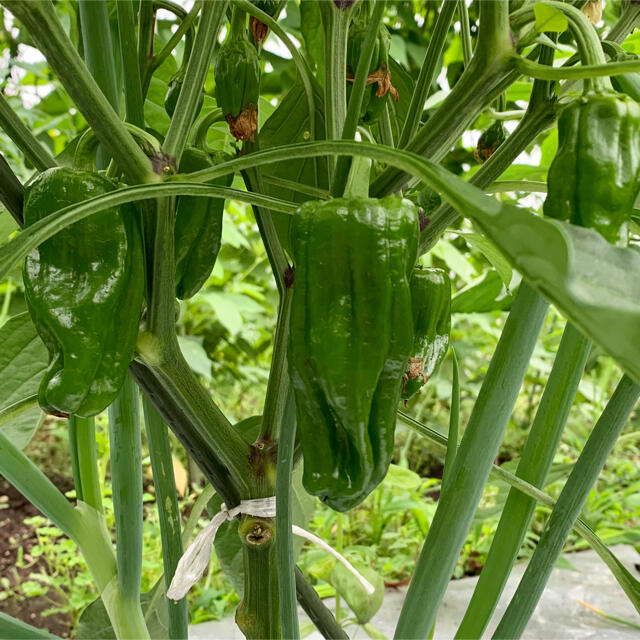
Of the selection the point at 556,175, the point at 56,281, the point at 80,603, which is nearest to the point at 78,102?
the point at 56,281

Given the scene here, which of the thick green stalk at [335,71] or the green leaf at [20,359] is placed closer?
the thick green stalk at [335,71]

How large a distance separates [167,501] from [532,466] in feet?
0.62

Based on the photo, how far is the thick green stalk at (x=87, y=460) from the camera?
0.43m

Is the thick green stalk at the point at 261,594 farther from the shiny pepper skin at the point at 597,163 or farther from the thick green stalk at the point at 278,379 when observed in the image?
the shiny pepper skin at the point at 597,163

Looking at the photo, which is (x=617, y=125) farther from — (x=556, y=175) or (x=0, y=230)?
(x=0, y=230)

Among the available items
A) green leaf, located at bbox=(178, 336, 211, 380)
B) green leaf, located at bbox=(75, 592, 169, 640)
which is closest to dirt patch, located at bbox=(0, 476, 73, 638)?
green leaf, located at bbox=(178, 336, 211, 380)

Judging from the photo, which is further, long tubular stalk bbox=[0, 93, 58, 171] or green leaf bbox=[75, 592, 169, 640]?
green leaf bbox=[75, 592, 169, 640]

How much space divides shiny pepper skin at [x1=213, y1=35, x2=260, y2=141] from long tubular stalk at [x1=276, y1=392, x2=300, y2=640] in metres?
0.14

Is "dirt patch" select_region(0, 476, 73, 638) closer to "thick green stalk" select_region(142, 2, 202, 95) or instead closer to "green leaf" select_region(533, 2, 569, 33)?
"thick green stalk" select_region(142, 2, 202, 95)

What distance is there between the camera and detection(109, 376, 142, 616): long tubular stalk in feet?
1.31

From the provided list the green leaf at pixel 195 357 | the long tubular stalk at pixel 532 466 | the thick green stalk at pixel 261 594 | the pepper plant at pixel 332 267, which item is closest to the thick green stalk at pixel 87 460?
the pepper plant at pixel 332 267

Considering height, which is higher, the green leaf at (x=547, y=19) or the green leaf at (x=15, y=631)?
the green leaf at (x=547, y=19)

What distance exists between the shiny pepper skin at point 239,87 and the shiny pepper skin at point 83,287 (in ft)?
0.27

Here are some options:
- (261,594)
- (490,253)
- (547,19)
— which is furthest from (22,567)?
(547,19)
